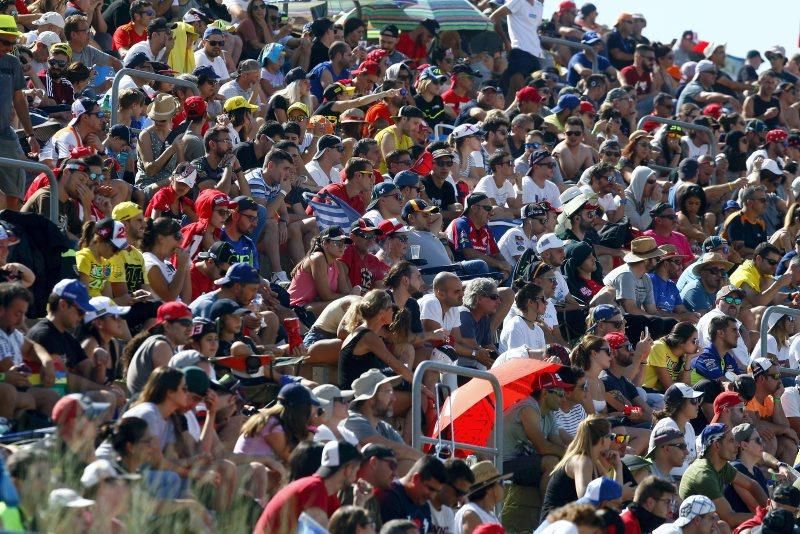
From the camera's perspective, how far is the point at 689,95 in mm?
25203

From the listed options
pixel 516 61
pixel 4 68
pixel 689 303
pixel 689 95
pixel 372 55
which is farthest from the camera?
pixel 689 95

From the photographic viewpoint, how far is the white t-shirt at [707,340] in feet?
51.4

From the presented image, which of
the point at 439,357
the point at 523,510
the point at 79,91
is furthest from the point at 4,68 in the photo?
the point at 523,510

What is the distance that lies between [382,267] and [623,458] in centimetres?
279

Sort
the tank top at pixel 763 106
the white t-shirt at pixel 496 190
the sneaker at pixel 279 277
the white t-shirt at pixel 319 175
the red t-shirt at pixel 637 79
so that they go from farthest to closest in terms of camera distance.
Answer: the red t-shirt at pixel 637 79
the tank top at pixel 763 106
the white t-shirt at pixel 496 190
the white t-shirt at pixel 319 175
the sneaker at pixel 279 277

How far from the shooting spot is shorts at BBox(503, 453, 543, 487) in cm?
1212

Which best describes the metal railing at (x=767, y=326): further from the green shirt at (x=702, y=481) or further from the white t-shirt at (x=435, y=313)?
the white t-shirt at (x=435, y=313)

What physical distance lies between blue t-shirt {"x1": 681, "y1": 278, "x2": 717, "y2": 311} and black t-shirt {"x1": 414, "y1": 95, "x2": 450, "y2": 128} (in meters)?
4.58

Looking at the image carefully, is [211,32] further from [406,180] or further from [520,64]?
[520,64]

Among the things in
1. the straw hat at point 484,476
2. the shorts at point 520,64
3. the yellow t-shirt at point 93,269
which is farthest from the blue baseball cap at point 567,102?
the straw hat at point 484,476

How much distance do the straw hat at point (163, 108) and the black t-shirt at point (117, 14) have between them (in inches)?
186

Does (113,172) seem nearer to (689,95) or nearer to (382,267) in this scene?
(382,267)

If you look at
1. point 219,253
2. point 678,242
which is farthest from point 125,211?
point 678,242

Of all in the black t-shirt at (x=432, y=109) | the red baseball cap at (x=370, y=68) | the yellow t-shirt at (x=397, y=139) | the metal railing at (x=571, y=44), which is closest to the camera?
the yellow t-shirt at (x=397, y=139)
